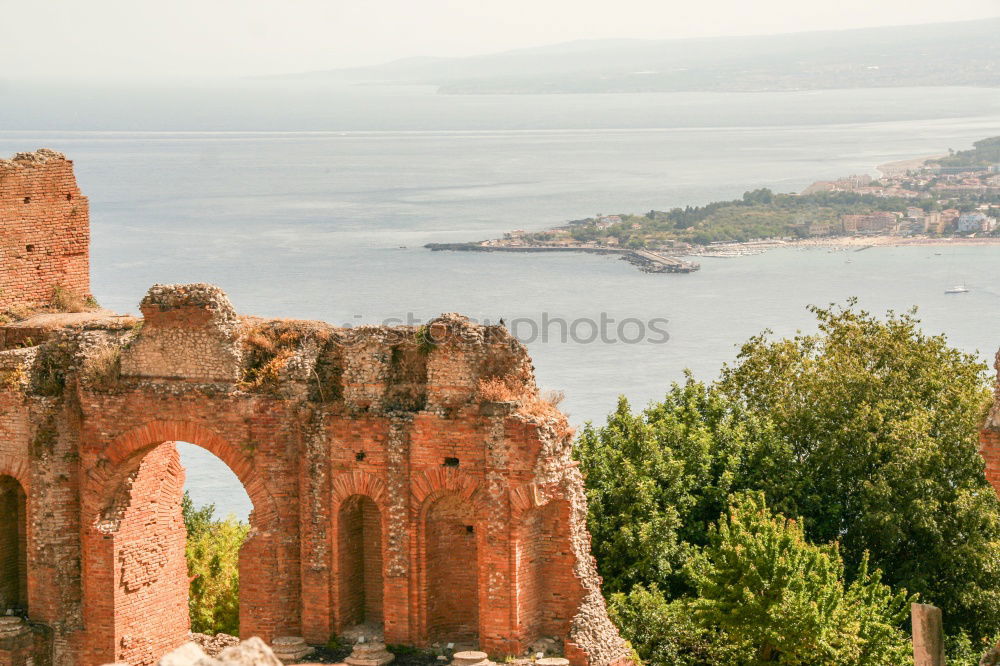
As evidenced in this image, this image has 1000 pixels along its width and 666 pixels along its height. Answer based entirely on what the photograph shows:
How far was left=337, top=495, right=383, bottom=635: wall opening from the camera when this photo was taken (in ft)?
75.9

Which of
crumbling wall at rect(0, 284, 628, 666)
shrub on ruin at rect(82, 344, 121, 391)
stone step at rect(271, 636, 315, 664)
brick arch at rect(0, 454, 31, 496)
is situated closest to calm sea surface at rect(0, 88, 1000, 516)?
brick arch at rect(0, 454, 31, 496)

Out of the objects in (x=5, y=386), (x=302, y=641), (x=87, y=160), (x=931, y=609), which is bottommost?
(x=302, y=641)

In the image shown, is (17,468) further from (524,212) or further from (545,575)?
(524,212)

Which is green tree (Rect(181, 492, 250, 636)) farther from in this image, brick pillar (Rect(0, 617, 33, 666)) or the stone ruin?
brick pillar (Rect(0, 617, 33, 666))

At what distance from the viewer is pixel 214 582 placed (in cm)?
2956

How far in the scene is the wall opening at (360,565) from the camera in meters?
23.1

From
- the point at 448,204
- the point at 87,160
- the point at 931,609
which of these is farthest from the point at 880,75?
the point at 931,609

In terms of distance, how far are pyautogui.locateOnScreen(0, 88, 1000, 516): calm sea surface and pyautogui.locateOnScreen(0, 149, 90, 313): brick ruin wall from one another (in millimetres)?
14288

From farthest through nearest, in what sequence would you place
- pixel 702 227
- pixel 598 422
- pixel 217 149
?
pixel 217 149 → pixel 702 227 → pixel 598 422

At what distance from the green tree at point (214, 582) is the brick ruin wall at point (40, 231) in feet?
18.0

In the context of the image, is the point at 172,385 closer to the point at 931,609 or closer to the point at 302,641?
the point at 302,641

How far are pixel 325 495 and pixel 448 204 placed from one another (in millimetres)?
85591

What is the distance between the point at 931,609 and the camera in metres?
16.7

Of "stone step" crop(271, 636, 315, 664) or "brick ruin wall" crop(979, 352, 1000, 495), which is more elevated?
"brick ruin wall" crop(979, 352, 1000, 495)
